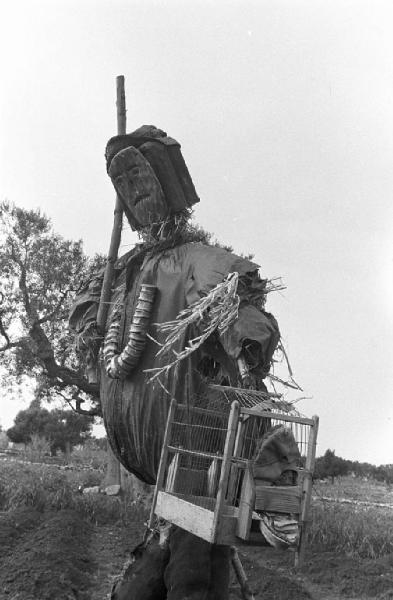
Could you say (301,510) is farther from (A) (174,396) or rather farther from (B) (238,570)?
(B) (238,570)

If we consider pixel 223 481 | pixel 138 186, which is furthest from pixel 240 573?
pixel 138 186

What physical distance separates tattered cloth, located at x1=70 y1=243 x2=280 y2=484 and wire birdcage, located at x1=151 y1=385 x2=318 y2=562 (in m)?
0.12

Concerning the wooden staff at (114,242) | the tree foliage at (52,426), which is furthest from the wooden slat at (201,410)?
the tree foliage at (52,426)

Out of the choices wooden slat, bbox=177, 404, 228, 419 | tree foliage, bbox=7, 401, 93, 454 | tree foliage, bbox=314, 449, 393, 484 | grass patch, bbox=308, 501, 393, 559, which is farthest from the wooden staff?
tree foliage, bbox=7, 401, 93, 454

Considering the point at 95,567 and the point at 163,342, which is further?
the point at 95,567

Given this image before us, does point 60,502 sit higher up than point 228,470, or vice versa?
point 228,470

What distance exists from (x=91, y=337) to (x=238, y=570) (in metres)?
1.51

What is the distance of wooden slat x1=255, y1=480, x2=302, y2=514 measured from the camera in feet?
7.52

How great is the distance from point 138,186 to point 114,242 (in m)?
0.45

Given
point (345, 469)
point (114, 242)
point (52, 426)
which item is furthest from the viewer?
point (52, 426)

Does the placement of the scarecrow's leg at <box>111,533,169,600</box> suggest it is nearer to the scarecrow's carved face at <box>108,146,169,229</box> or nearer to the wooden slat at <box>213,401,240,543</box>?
the wooden slat at <box>213,401,240,543</box>

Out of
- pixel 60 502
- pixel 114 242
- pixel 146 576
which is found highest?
pixel 114 242

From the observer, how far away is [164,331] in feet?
10.2

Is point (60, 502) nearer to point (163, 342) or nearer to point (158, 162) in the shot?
point (163, 342)
